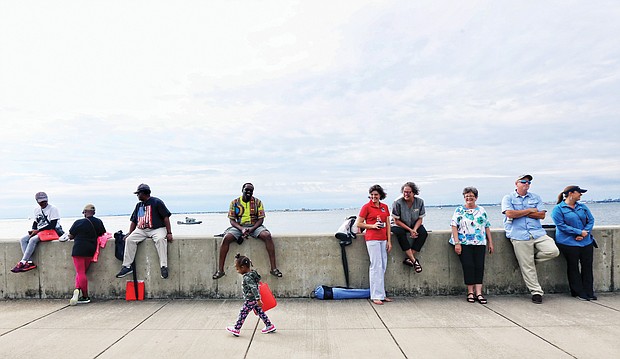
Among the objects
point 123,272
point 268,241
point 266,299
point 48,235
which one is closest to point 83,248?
point 123,272

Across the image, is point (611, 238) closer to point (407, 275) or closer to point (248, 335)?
point (407, 275)

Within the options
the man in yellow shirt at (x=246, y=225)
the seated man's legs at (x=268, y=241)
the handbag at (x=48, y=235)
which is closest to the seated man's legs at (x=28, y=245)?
the handbag at (x=48, y=235)

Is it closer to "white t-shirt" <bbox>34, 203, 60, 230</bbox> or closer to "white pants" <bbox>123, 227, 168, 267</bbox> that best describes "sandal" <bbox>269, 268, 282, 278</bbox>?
"white pants" <bbox>123, 227, 168, 267</bbox>

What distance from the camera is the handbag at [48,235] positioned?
7.29 m

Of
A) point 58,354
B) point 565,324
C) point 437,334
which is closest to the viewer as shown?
point 58,354

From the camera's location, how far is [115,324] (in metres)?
5.66

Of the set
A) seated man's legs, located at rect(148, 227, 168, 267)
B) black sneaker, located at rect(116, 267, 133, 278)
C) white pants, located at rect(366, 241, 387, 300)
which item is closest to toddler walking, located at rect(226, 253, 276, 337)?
white pants, located at rect(366, 241, 387, 300)

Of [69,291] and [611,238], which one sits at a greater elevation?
[611,238]

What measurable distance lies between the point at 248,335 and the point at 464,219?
3984mm

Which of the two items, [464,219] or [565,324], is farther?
[464,219]

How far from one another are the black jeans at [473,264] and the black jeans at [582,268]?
A: 153cm

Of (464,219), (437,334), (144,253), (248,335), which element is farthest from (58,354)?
(464,219)

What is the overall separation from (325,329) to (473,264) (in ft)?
9.61

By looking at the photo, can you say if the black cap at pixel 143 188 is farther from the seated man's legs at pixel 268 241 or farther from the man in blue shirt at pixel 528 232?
the man in blue shirt at pixel 528 232
